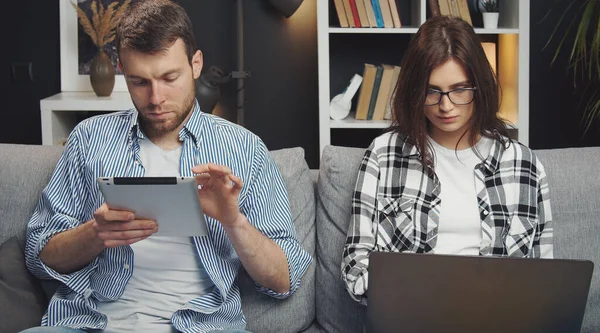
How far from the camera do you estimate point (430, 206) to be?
196 cm

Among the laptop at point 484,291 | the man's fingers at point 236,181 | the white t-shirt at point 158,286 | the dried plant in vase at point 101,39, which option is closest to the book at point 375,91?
the dried plant in vase at point 101,39

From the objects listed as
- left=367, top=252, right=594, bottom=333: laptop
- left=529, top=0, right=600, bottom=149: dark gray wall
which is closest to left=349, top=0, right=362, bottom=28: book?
left=529, top=0, right=600, bottom=149: dark gray wall

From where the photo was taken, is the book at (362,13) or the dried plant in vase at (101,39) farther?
the dried plant in vase at (101,39)

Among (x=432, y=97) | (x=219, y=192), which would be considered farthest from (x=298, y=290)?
(x=432, y=97)

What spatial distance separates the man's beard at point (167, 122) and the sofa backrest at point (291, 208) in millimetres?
283

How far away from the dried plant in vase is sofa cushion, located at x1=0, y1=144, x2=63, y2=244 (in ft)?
5.26

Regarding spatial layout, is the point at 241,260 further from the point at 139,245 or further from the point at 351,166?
the point at 351,166

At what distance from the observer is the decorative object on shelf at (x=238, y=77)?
12.1 ft

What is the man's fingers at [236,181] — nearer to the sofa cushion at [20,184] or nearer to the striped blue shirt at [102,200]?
the striped blue shirt at [102,200]

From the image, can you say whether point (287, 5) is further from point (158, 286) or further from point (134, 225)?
point (134, 225)

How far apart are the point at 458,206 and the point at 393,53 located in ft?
6.59

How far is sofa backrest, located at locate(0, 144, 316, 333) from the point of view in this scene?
203cm

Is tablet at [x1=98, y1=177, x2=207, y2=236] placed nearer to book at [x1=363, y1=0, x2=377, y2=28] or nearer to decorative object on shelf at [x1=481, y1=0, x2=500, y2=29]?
book at [x1=363, y1=0, x2=377, y2=28]

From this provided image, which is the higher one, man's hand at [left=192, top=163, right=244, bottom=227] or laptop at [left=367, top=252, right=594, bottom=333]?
man's hand at [left=192, top=163, right=244, bottom=227]
